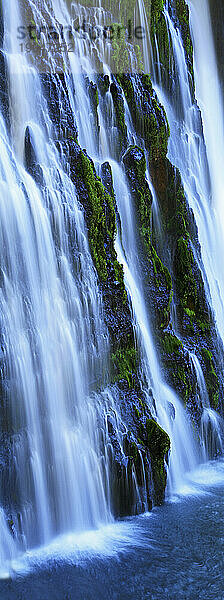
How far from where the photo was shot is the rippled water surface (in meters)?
6.27

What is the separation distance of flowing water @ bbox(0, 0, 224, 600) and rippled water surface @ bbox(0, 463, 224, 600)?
0.04 metres

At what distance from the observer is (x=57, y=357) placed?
26.9 ft

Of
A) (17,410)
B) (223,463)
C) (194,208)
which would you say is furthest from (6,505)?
(194,208)

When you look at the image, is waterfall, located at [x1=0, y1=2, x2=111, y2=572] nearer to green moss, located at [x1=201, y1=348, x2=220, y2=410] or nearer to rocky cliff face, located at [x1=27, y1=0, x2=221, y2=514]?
rocky cliff face, located at [x1=27, y1=0, x2=221, y2=514]

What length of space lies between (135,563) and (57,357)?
270 centimetres

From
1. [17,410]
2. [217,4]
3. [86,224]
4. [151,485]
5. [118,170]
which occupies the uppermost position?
[217,4]

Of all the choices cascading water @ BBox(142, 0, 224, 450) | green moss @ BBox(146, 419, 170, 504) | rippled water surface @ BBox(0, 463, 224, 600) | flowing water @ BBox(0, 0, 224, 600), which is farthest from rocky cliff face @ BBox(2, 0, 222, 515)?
rippled water surface @ BBox(0, 463, 224, 600)

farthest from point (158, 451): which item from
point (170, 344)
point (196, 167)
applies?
point (196, 167)

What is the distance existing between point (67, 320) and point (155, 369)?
2.44m

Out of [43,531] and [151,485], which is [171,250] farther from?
[43,531]

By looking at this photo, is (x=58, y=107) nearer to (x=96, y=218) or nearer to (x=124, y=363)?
(x=96, y=218)

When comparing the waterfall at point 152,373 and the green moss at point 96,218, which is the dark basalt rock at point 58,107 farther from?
the waterfall at point 152,373

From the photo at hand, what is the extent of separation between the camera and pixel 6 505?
7.10 meters

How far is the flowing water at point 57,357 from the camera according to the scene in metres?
7.41
